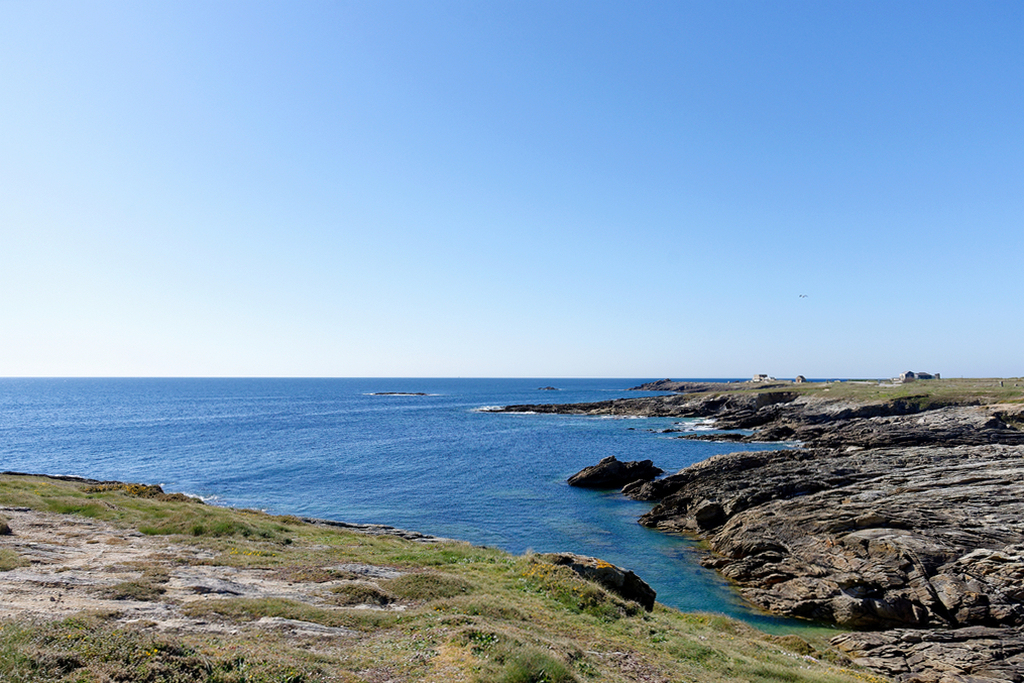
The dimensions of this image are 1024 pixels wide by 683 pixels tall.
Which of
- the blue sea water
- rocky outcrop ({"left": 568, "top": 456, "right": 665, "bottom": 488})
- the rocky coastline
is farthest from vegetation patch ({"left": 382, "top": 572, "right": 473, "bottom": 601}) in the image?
rocky outcrop ({"left": 568, "top": 456, "right": 665, "bottom": 488})

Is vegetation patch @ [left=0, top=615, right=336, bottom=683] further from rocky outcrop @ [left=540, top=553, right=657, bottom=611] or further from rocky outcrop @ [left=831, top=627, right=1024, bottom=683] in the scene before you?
rocky outcrop @ [left=831, top=627, right=1024, bottom=683]

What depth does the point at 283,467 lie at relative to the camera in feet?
220

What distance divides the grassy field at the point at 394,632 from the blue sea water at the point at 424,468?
10.2 metres

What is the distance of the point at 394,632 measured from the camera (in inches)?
560

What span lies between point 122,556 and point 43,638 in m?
12.9

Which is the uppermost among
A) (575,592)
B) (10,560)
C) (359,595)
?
(10,560)

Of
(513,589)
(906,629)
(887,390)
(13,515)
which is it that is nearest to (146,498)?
(13,515)

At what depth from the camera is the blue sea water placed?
124ft

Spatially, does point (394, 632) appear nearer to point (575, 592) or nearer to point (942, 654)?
point (575, 592)

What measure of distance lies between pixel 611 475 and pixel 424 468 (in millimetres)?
23811

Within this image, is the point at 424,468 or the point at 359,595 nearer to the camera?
the point at 359,595

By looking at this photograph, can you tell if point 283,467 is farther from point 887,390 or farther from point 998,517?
point 887,390

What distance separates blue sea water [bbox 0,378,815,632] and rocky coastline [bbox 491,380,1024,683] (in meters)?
2.95

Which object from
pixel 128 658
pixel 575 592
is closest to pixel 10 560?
pixel 128 658
